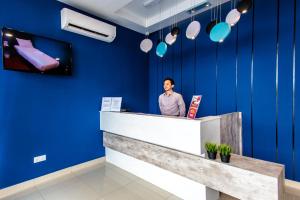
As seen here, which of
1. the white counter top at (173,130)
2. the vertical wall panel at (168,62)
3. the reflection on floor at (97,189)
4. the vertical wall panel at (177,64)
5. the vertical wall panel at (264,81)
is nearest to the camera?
the white counter top at (173,130)

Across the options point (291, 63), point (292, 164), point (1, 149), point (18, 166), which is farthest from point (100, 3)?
point (292, 164)

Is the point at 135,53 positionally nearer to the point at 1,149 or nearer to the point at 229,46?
the point at 229,46

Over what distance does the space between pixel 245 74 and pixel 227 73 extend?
31cm

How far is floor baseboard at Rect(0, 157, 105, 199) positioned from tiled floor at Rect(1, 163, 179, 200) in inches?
3.6

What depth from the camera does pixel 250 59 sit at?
8.98 ft

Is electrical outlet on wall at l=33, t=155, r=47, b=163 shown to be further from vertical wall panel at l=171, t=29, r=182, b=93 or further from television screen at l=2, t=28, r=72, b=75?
vertical wall panel at l=171, t=29, r=182, b=93

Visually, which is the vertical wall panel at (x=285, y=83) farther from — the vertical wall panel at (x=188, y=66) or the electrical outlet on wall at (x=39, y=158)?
the electrical outlet on wall at (x=39, y=158)

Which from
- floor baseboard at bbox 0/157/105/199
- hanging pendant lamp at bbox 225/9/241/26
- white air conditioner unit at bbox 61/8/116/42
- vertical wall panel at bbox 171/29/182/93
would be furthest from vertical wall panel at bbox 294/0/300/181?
floor baseboard at bbox 0/157/105/199

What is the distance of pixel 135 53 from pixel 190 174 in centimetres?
313

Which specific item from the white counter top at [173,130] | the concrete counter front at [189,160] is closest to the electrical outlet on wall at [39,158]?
the concrete counter front at [189,160]

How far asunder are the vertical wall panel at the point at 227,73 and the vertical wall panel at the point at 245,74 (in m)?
0.08

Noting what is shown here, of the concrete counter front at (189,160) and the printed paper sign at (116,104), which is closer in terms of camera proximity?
the concrete counter front at (189,160)

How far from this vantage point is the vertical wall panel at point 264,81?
2.53 m

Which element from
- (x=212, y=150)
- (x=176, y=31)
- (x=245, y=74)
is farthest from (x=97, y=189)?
(x=245, y=74)
